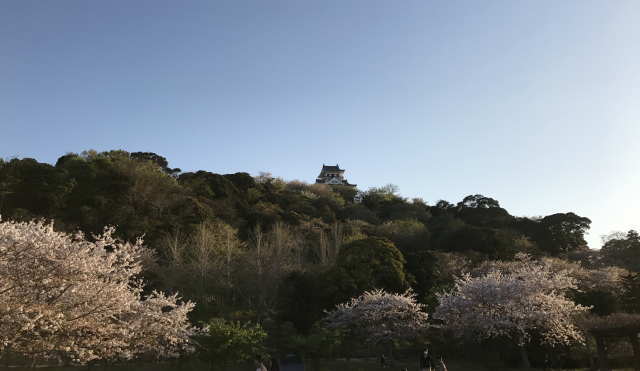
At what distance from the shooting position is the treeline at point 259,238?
30.1 meters

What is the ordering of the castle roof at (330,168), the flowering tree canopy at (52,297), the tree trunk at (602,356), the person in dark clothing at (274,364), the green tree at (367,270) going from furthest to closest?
the castle roof at (330,168), the green tree at (367,270), the person in dark clothing at (274,364), the tree trunk at (602,356), the flowering tree canopy at (52,297)

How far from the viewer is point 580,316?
21.6m

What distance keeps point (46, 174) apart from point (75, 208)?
4.24m

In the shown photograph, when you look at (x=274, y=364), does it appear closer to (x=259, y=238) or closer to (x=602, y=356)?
(x=602, y=356)

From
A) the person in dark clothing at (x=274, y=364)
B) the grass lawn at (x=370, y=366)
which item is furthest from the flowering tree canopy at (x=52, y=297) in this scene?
the grass lawn at (x=370, y=366)

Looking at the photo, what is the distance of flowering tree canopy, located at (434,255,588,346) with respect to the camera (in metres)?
20.8

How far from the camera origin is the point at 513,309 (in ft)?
69.0

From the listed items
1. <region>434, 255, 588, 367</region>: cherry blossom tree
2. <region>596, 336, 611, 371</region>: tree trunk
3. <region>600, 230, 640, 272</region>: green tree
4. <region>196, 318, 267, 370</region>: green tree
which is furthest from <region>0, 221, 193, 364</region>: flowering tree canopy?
<region>600, 230, 640, 272</region>: green tree

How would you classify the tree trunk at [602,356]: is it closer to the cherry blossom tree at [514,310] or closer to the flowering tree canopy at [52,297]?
the cherry blossom tree at [514,310]

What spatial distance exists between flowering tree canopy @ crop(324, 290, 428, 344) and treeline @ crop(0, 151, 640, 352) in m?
3.55

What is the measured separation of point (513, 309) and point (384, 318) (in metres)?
6.04

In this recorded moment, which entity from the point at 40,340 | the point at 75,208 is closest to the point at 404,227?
the point at 75,208

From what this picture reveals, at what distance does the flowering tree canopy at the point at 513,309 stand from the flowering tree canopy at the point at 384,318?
1497 millimetres

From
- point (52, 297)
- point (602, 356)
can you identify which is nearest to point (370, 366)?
point (602, 356)
